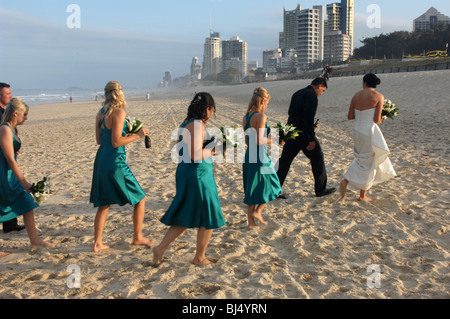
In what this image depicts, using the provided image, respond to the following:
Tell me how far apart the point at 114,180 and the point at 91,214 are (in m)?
2.01

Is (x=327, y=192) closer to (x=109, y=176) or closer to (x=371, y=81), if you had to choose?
(x=371, y=81)

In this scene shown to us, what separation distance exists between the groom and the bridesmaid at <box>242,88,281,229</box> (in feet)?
3.70

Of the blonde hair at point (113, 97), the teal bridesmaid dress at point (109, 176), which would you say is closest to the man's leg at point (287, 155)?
the teal bridesmaid dress at point (109, 176)

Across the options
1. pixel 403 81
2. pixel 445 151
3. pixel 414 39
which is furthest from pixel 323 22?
pixel 445 151

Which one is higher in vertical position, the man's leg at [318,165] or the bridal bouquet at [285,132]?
the bridal bouquet at [285,132]

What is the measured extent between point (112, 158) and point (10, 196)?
1198 millimetres

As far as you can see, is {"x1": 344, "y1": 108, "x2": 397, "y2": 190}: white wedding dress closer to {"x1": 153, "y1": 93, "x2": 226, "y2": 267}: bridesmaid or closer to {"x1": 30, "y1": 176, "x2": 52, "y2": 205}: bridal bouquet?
{"x1": 153, "y1": 93, "x2": 226, "y2": 267}: bridesmaid

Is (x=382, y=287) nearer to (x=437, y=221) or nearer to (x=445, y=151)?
(x=437, y=221)

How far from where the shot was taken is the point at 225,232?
16.0ft

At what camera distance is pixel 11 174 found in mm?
4070

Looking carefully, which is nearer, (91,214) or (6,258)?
(6,258)

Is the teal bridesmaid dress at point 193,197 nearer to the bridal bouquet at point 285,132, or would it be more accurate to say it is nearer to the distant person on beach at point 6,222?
the bridal bouquet at point 285,132

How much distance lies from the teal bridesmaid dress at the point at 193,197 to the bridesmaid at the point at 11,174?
1.70 meters

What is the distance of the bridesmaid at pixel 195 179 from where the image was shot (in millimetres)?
3488
